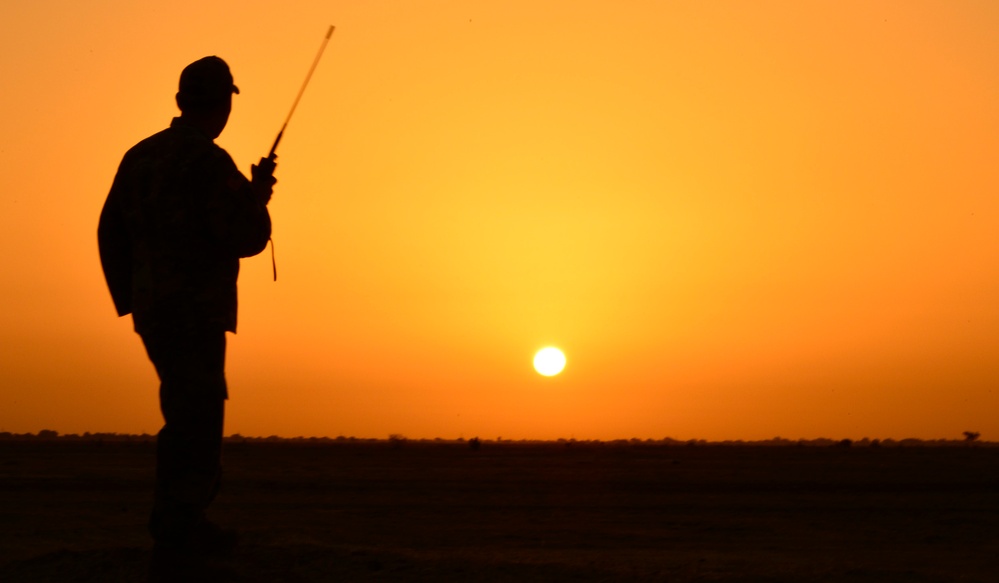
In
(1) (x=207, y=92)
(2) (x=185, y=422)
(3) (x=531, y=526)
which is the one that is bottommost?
(3) (x=531, y=526)

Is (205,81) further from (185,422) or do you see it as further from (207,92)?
(185,422)

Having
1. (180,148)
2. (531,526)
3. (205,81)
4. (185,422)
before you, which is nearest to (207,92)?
(205,81)

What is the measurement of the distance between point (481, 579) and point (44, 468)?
20.8 m

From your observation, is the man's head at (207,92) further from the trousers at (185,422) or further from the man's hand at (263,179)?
the trousers at (185,422)

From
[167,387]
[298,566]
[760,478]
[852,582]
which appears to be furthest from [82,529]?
[760,478]

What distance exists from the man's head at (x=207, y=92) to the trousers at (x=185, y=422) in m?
1.18

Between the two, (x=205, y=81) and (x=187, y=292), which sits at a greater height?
(x=205, y=81)

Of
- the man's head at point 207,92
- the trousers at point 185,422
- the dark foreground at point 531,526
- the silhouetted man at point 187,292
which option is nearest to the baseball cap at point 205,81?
the man's head at point 207,92

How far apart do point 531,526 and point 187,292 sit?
708 cm

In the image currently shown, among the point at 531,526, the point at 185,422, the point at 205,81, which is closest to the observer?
the point at 185,422

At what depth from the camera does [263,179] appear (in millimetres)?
6016

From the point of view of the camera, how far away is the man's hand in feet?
19.5

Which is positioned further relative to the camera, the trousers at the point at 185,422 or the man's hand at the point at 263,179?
the man's hand at the point at 263,179

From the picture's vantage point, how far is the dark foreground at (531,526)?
24.9 ft
